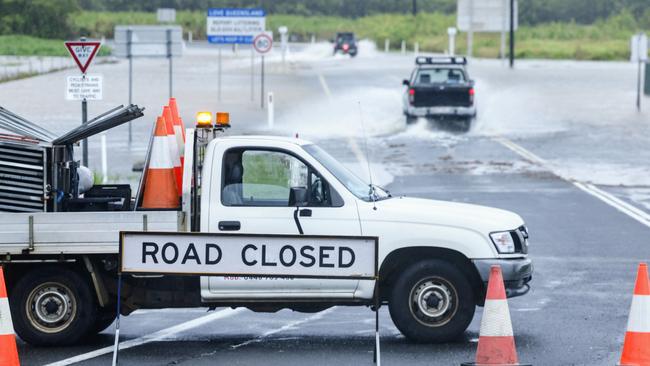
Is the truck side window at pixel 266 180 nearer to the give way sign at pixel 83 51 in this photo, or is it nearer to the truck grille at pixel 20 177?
the truck grille at pixel 20 177

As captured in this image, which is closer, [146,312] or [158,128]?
[158,128]

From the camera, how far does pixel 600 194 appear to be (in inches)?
933

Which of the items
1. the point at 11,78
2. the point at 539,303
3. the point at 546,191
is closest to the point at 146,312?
the point at 539,303

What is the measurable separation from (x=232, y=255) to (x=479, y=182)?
16.5 m

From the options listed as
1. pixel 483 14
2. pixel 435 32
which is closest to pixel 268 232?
pixel 483 14

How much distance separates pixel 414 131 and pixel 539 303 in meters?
24.4

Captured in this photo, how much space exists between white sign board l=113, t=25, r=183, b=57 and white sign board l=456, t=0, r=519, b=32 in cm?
4332

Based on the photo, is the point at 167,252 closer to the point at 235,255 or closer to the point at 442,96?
the point at 235,255

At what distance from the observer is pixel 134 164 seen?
28250mm

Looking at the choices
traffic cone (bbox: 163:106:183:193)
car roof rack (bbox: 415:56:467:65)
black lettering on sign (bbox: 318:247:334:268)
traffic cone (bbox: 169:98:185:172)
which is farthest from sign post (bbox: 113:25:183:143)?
black lettering on sign (bbox: 318:247:334:268)

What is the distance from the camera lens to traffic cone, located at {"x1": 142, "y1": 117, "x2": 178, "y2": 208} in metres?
11.0

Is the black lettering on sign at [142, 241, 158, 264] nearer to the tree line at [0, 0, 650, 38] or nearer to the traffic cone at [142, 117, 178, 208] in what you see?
the traffic cone at [142, 117, 178, 208]

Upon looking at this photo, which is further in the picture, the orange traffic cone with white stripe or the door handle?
the door handle

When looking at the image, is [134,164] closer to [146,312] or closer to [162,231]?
[146,312]
